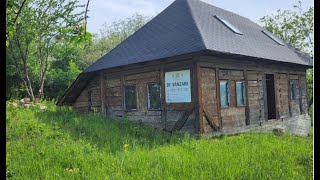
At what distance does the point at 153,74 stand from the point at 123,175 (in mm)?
7312

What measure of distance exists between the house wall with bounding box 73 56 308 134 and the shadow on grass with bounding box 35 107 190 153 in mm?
788

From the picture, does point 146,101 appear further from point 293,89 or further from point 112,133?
point 293,89

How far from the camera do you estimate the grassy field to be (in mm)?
6375

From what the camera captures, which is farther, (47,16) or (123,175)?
(47,16)

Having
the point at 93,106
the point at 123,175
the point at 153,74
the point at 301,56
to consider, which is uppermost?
the point at 301,56

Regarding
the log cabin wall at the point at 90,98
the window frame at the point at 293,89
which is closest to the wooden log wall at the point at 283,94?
the window frame at the point at 293,89

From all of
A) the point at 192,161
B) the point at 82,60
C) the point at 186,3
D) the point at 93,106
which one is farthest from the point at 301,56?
the point at 82,60

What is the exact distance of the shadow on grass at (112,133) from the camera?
9.38 meters

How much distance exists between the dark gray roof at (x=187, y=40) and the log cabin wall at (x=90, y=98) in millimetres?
1259

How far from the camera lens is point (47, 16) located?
21.5 meters

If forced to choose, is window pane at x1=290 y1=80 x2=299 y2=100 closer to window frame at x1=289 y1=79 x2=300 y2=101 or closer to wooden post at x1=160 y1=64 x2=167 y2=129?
window frame at x1=289 y1=79 x2=300 y2=101

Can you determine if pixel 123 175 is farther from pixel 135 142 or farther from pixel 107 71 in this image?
pixel 107 71

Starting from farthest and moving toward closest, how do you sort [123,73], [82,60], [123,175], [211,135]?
[82,60] → [123,73] → [211,135] → [123,175]

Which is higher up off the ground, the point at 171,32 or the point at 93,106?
the point at 171,32
